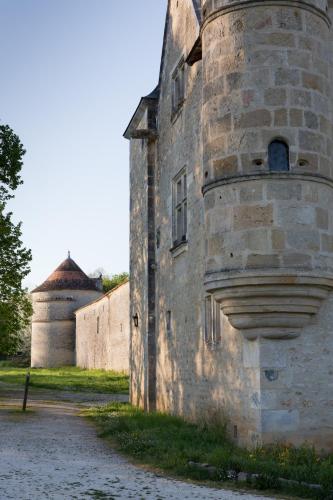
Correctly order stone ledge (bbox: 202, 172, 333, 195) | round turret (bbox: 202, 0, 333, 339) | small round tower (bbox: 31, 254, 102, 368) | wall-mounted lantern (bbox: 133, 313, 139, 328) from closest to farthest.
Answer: round turret (bbox: 202, 0, 333, 339)
stone ledge (bbox: 202, 172, 333, 195)
wall-mounted lantern (bbox: 133, 313, 139, 328)
small round tower (bbox: 31, 254, 102, 368)

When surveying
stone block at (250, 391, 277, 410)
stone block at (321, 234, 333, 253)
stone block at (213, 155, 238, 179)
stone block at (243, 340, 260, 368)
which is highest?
stone block at (213, 155, 238, 179)

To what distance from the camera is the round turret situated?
31.7 ft

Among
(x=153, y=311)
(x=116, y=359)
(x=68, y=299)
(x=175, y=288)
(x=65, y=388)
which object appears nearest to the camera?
(x=175, y=288)

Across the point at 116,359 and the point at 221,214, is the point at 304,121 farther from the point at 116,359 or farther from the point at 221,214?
the point at 116,359

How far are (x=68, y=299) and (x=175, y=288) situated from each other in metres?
40.5

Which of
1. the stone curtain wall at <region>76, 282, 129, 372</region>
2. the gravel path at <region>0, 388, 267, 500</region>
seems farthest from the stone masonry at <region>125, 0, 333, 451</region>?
the stone curtain wall at <region>76, 282, 129, 372</region>

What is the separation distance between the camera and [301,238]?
9.68m

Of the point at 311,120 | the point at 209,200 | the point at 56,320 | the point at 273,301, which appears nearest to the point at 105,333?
the point at 56,320

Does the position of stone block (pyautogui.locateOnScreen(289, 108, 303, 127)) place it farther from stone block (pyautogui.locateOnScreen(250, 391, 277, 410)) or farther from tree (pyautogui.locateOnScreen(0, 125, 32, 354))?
tree (pyautogui.locateOnScreen(0, 125, 32, 354))

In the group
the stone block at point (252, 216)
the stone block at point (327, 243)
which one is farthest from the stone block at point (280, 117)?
the stone block at point (327, 243)

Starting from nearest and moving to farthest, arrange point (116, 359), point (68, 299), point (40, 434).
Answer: point (40, 434) < point (116, 359) < point (68, 299)

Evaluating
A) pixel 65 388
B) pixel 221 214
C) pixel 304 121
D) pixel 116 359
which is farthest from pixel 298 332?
pixel 116 359

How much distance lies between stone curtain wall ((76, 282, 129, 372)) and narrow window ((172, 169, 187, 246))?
19.6m

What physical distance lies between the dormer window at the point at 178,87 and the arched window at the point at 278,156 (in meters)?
5.51
